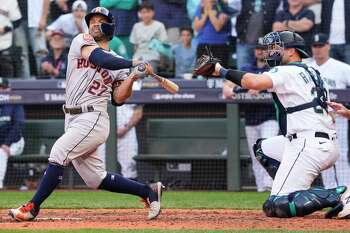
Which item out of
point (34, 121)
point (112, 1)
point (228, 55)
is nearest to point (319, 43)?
point (228, 55)

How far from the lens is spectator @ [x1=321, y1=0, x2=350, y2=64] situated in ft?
36.3

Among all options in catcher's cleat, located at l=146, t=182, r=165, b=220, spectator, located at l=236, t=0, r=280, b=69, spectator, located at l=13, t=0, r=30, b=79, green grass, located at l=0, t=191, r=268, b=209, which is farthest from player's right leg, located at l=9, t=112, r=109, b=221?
spectator, located at l=13, t=0, r=30, b=79

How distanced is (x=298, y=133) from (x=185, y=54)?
15.7ft

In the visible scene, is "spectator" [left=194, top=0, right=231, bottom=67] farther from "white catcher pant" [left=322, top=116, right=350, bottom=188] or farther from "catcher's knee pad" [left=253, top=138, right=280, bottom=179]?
"catcher's knee pad" [left=253, top=138, right=280, bottom=179]

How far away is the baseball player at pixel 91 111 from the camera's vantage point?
6.61m

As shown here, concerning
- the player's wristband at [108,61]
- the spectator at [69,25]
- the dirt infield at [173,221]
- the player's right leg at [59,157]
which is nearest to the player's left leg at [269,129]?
the spectator at [69,25]

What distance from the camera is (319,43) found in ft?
35.1

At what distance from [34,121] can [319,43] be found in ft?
13.3

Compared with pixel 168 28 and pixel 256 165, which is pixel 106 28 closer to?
pixel 256 165

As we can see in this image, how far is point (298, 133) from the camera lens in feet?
22.9

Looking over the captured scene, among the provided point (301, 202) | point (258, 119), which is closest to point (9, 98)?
point (258, 119)

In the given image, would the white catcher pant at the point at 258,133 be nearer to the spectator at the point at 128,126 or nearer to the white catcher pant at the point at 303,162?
the spectator at the point at 128,126

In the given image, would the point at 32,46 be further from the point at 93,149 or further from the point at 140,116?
the point at 93,149

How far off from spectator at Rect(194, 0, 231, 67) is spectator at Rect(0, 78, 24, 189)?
261cm
